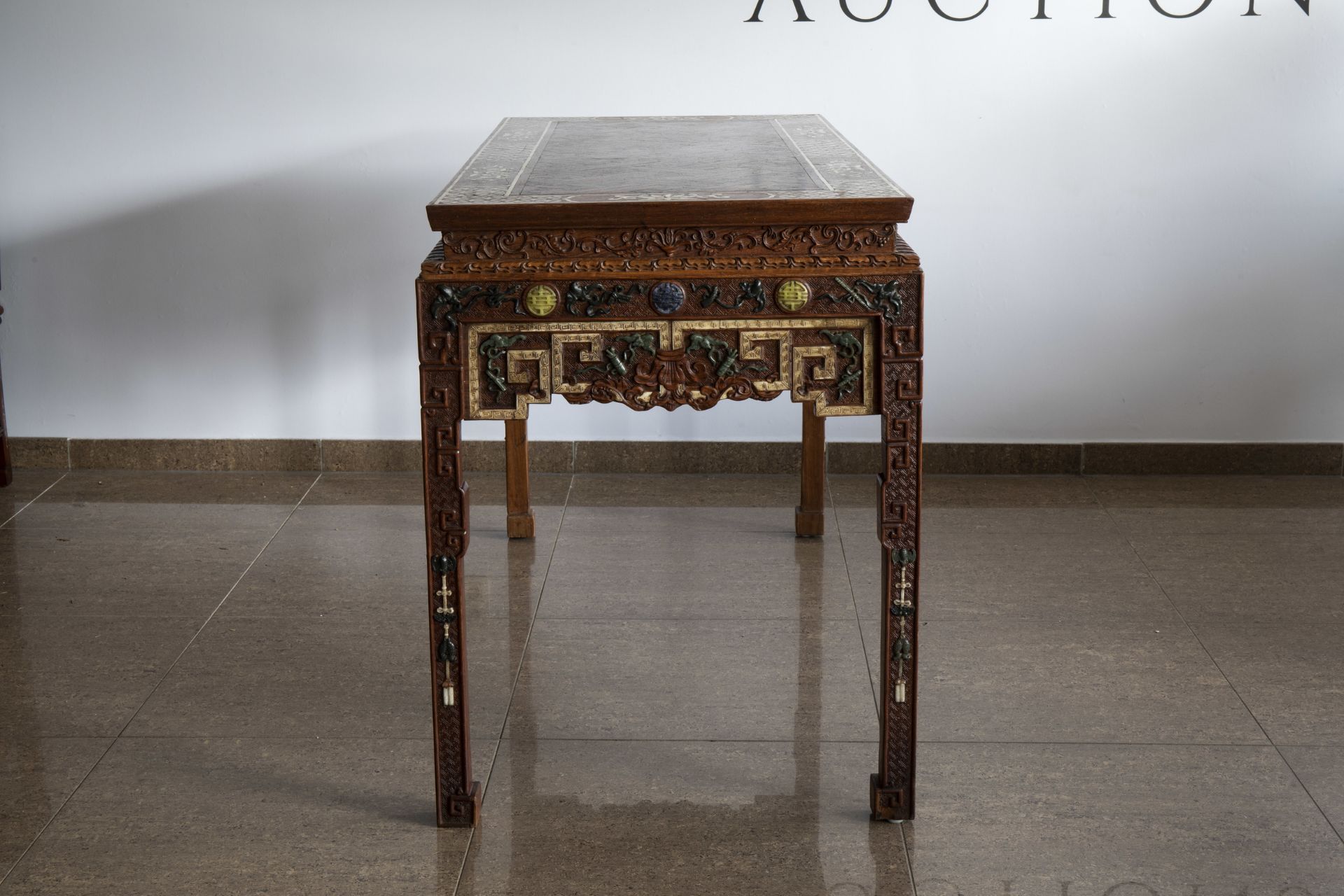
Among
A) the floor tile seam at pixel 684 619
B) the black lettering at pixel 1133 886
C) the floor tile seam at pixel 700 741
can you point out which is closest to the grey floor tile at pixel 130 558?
the floor tile seam at pixel 684 619

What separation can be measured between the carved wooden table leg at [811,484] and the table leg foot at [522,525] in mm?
656

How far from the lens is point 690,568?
338cm

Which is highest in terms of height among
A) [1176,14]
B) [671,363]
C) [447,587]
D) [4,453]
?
[1176,14]

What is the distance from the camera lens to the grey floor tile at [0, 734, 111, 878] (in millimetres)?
2291

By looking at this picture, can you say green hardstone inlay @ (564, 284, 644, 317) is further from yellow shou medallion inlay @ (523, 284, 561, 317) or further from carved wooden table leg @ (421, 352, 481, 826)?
carved wooden table leg @ (421, 352, 481, 826)

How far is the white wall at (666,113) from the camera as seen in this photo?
3770 mm

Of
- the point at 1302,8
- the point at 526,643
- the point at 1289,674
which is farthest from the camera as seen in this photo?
the point at 1302,8

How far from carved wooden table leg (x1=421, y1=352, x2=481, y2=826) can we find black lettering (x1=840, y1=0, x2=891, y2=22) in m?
2.03

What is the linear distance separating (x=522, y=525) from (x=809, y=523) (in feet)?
2.32

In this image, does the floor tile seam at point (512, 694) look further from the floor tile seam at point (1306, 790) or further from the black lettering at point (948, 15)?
the black lettering at point (948, 15)

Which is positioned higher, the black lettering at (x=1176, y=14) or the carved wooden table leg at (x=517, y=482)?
the black lettering at (x=1176, y=14)

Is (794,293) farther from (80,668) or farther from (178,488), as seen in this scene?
(178,488)

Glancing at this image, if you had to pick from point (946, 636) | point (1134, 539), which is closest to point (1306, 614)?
point (1134, 539)

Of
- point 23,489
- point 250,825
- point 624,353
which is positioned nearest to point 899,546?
point 624,353
